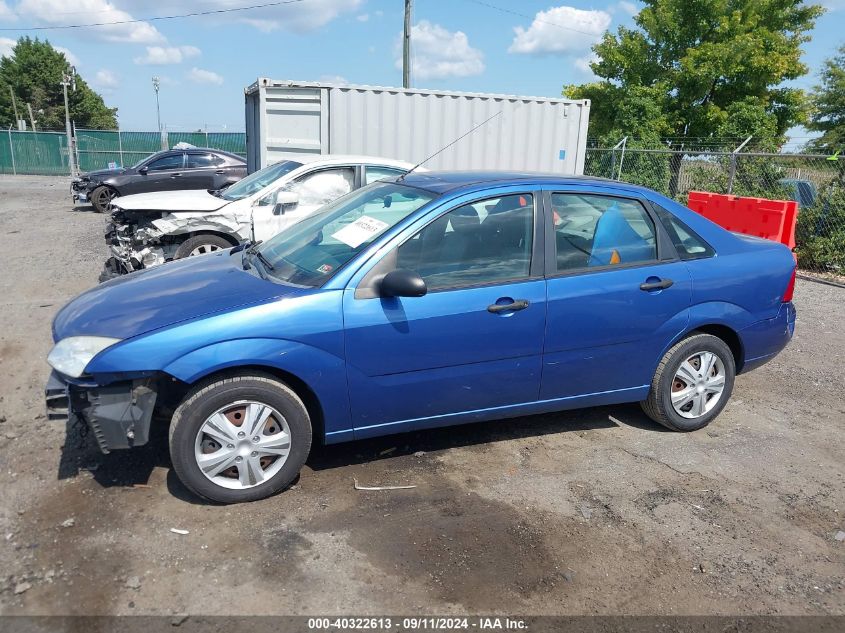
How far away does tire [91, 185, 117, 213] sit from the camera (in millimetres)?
17141

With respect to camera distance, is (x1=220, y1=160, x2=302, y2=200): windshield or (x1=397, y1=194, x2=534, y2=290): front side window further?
(x1=220, y1=160, x2=302, y2=200): windshield

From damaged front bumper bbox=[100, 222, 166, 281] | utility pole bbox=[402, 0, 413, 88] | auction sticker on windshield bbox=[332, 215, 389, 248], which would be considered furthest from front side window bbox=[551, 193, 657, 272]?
utility pole bbox=[402, 0, 413, 88]

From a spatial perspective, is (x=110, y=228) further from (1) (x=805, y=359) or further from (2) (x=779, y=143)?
(2) (x=779, y=143)

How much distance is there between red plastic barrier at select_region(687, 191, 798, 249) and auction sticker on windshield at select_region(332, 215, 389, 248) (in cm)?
819

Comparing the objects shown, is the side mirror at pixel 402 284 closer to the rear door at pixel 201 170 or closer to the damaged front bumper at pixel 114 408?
the damaged front bumper at pixel 114 408

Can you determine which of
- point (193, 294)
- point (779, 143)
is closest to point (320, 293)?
point (193, 294)

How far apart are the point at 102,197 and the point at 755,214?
14604 mm

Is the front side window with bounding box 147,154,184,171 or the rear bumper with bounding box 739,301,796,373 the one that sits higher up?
the front side window with bounding box 147,154,184,171

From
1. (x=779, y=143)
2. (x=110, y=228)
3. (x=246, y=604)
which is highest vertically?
(x=779, y=143)

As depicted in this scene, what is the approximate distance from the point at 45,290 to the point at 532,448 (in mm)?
6658

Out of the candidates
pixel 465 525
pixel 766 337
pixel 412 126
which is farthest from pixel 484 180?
pixel 412 126

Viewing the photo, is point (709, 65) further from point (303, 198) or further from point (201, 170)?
point (303, 198)

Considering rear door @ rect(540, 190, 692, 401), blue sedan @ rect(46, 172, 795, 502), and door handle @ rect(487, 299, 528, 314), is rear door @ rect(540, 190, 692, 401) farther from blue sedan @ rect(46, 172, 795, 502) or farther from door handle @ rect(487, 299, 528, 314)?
door handle @ rect(487, 299, 528, 314)

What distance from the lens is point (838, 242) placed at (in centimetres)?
1152
